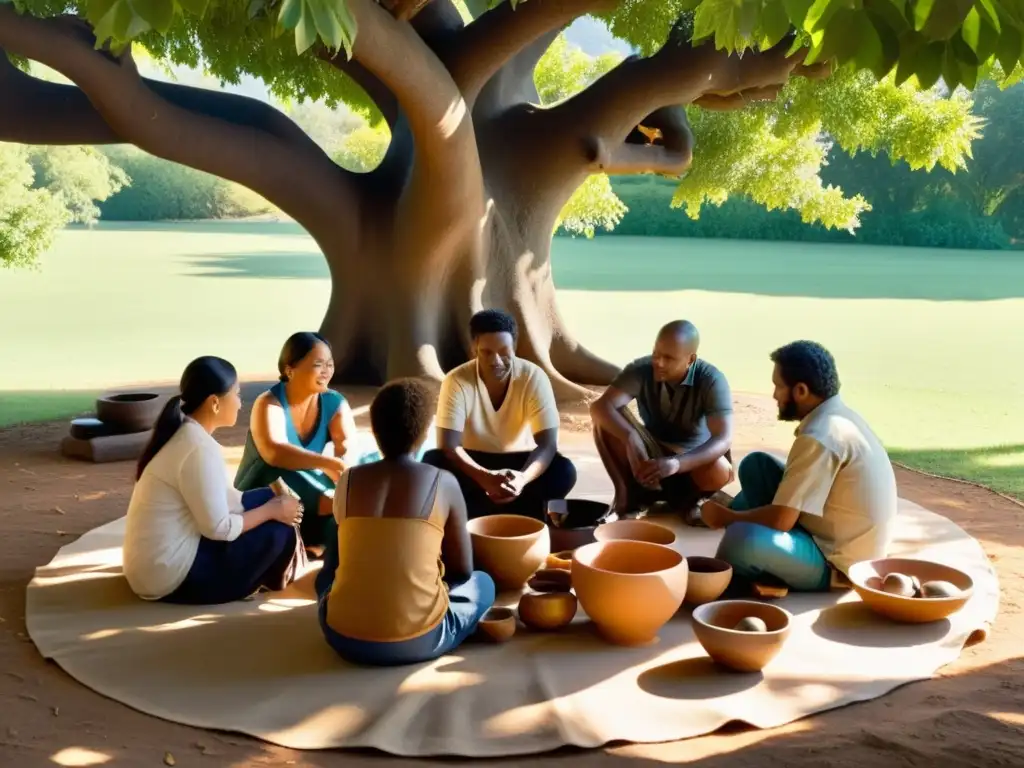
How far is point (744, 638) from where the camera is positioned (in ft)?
9.59

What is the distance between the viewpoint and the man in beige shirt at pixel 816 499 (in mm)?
3453

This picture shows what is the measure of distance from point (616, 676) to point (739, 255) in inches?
1011

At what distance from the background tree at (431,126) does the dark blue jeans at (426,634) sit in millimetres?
3522

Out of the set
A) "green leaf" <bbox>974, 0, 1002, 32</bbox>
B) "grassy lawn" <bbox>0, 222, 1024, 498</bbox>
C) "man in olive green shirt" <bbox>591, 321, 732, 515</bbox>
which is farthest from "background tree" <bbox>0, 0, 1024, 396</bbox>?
"green leaf" <bbox>974, 0, 1002, 32</bbox>

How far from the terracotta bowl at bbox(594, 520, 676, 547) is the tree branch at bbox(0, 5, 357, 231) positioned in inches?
183

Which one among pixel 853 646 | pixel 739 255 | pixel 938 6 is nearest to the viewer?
pixel 938 6

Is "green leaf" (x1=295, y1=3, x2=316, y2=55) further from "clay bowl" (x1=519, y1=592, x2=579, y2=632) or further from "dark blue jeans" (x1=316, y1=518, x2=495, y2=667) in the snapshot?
"clay bowl" (x1=519, y1=592, x2=579, y2=632)

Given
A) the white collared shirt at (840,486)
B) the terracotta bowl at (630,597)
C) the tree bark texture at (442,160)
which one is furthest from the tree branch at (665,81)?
the terracotta bowl at (630,597)

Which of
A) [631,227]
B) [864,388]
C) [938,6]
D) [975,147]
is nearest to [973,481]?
[864,388]

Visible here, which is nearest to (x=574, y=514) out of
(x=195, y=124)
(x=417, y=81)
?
(x=417, y=81)

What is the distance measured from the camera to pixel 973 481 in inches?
233

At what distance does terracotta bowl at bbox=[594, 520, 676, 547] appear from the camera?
11.9ft

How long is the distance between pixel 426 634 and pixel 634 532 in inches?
39.6

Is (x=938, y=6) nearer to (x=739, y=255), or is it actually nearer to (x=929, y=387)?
(x=929, y=387)
